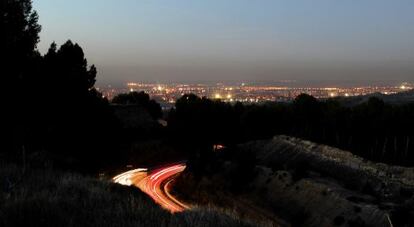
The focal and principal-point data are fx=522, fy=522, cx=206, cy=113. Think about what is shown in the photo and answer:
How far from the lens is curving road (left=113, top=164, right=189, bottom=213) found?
50719 mm

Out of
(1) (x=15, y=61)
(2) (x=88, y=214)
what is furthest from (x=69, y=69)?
(2) (x=88, y=214)

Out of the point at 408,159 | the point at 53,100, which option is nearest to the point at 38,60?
the point at 53,100

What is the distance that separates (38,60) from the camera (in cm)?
3506

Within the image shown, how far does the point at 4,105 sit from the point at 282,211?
24.5 meters

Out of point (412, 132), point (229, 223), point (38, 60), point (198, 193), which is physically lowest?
point (198, 193)

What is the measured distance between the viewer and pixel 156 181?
195ft

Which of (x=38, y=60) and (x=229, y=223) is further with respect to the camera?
(x=38, y=60)

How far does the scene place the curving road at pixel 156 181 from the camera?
50.7 meters

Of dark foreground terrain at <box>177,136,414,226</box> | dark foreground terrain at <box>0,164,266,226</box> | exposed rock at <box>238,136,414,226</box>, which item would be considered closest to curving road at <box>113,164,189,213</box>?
dark foreground terrain at <box>177,136,414,226</box>

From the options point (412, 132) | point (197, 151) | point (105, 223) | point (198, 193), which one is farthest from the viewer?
point (197, 151)

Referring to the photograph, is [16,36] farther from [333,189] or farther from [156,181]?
[156,181]

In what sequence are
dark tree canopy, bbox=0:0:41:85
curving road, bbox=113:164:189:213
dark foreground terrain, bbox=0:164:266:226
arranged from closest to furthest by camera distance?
1. dark foreground terrain, bbox=0:164:266:226
2. dark tree canopy, bbox=0:0:41:85
3. curving road, bbox=113:164:189:213

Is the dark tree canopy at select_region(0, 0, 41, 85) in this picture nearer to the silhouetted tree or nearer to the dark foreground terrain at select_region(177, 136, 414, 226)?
the silhouetted tree

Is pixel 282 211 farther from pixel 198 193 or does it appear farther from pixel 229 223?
pixel 229 223
